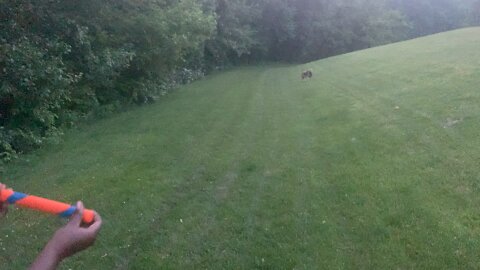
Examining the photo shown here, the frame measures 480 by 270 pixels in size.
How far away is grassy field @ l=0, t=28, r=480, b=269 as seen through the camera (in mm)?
6348

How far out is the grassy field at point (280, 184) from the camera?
250 inches

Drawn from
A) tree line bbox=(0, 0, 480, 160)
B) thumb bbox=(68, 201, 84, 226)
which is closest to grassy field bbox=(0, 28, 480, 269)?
tree line bbox=(0, 0, 480, 160)

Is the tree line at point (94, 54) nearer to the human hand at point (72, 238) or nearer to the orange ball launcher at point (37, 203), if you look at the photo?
the orange ball launcher at point (37, 203)

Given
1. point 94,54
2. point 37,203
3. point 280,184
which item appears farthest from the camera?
point 94,54

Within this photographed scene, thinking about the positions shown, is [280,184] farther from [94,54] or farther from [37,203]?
[94,54]

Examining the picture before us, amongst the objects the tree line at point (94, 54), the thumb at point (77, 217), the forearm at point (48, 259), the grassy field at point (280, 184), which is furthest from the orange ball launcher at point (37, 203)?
the tree line at point (94, 54)

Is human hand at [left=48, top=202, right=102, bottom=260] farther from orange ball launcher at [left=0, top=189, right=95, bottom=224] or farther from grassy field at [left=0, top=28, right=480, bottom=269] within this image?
grassy field at [left=0, top=28, right=480, bottom=269]

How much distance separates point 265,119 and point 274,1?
31543 millimetres

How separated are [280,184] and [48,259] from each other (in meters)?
7.10

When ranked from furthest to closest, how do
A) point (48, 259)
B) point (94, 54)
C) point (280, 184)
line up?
1. point (94, 54)
2. point (280, 184)
3. point (48, 259)

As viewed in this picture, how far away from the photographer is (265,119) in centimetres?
1616

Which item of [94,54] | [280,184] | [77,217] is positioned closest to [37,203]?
[77,217]

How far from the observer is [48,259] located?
2.20m

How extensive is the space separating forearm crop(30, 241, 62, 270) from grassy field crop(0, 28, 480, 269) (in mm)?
4057
